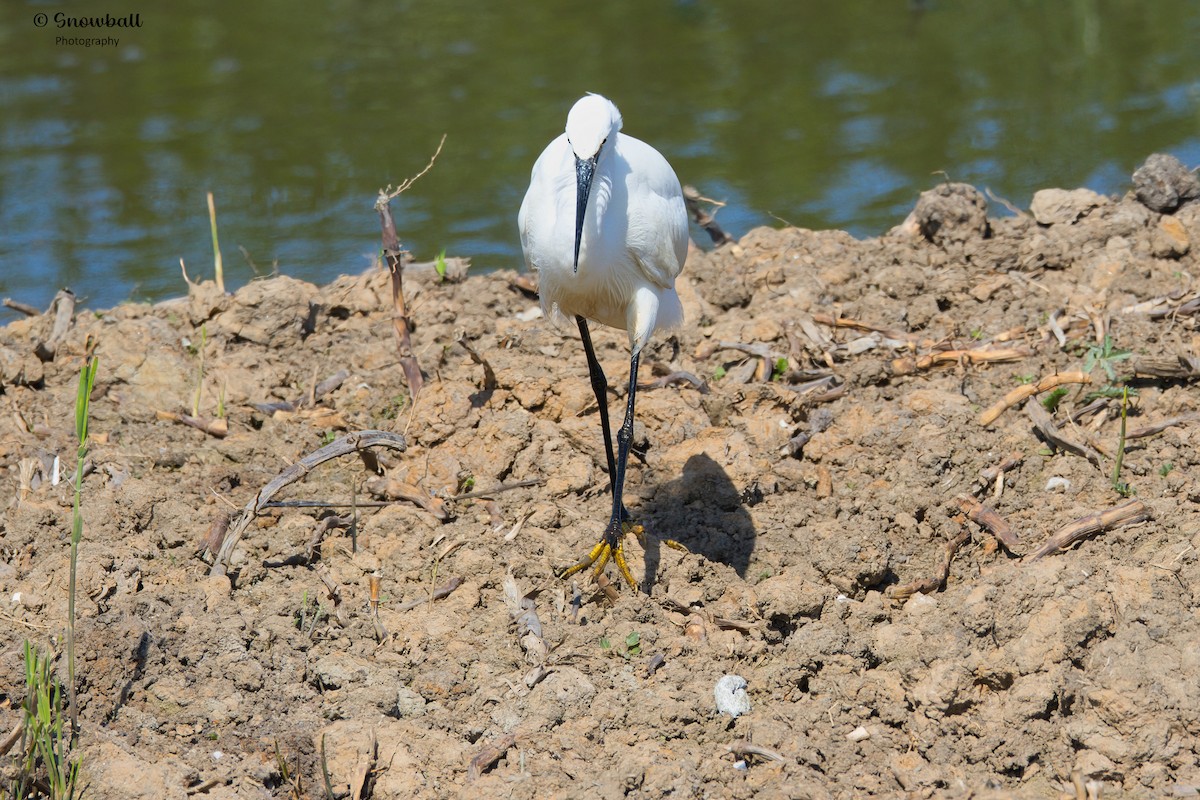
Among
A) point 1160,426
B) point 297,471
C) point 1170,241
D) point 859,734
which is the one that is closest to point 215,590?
point 297,471

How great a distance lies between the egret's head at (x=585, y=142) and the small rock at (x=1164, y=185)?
14.0 feet

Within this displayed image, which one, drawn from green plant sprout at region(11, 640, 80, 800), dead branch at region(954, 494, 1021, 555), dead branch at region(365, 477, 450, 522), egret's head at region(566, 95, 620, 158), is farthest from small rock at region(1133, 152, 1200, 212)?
green plant sprout at region(11, 640, 80, 800)

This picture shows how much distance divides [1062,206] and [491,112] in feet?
22.0

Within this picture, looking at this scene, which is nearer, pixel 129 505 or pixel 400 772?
pixel 400 772

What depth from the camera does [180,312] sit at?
7188 millimetres

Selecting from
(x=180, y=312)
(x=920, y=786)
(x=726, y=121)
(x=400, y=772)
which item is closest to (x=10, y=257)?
(x=180, y=312)

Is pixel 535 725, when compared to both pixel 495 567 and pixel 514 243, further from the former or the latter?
pixel 514 243

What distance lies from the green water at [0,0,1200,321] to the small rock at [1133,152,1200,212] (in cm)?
241

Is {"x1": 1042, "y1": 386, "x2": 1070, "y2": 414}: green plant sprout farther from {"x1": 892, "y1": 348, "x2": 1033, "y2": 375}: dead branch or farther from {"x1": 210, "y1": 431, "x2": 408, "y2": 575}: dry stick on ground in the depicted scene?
{"x1": 210, "y1": 431, "x2": 408, "y2": 575}: dry stick on ground

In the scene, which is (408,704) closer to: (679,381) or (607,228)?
(607,228)

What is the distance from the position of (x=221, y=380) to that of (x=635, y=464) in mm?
2321

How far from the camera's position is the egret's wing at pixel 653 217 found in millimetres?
5207

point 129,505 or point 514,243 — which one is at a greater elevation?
point 129,505

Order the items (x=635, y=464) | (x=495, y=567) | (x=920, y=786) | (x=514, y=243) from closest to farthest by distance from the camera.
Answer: (x=920, y=786)
(x=495, y=567)
(x=635, y=464)
(x=514, y=243)
